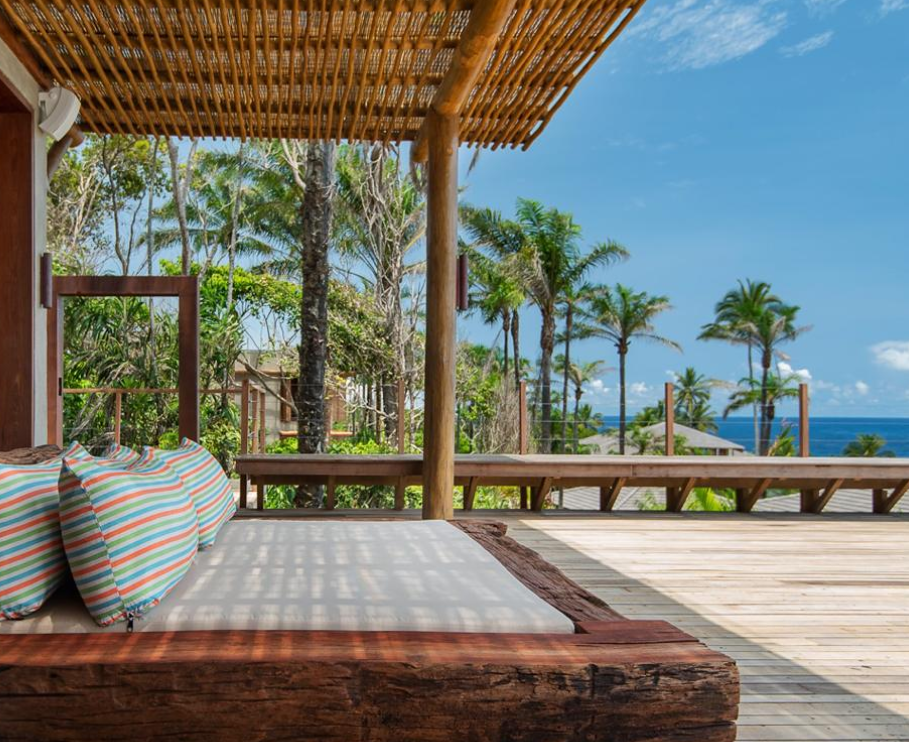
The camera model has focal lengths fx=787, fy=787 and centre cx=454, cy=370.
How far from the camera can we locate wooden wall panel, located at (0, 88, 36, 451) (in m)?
3.79

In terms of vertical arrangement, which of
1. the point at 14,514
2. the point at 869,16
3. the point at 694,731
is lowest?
the point at 694,731

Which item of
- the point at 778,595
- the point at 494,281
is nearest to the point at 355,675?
the point at 778,595

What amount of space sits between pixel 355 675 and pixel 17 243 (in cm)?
337

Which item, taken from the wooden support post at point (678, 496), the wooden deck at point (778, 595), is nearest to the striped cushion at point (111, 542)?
the wooden deck at point (778, 595)

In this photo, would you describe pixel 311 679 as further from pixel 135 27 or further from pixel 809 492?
pixel 809 492

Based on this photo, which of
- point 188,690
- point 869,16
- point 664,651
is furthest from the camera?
point 869,16

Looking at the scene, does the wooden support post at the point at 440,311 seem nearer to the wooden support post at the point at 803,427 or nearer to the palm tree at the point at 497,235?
the wooden support post at the point at 803,427

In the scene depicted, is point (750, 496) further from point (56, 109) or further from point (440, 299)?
point (56, 109)

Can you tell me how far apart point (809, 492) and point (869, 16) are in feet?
260

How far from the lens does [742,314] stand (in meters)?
33.5

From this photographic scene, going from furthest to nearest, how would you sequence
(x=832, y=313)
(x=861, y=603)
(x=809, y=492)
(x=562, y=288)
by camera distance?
(x=832, y=313)
(x=562, y=288)
(x=809, y=492)
(x=861, y=603)

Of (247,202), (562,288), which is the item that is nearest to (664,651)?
(247,202)

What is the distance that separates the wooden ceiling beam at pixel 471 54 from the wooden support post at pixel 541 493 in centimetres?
256

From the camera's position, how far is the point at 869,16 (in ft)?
229
